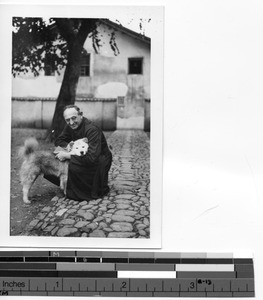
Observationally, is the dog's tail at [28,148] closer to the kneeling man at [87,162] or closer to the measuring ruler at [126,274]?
the kneeling man at [87,162]

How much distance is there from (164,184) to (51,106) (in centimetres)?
31

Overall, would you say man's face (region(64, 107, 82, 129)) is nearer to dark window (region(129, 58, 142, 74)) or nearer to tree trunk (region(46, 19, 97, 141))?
tree trunk (region(46, 19, 97, 141))

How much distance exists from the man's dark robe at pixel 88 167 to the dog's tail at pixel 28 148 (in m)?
0.05

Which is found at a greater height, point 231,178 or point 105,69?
point 105,69

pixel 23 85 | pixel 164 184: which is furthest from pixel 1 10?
pixel 164 184

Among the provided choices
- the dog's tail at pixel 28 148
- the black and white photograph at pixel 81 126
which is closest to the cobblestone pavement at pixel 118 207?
the black and white photograph at pixel 81 126

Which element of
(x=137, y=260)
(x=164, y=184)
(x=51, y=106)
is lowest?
(x=137, y=260)

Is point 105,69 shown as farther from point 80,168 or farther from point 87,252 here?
point 87,252

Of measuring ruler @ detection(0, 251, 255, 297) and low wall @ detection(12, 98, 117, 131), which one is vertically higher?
low wall @ detection(12, 98, 117, 131)

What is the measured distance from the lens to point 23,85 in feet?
3.06

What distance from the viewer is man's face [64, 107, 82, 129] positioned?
36.6 inches

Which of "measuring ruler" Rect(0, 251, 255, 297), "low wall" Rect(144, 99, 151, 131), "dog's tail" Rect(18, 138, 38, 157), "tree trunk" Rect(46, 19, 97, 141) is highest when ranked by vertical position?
"tree trunk" Rect(46, 19, 97, 141)

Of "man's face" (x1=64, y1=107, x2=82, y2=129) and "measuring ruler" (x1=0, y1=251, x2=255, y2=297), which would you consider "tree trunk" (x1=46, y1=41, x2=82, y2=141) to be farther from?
"measuring ruler" (x1=0, y1=251, x2=255, y2=297)

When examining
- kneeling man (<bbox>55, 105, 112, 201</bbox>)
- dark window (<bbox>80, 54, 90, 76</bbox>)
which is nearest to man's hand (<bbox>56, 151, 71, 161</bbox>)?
kneeling man (<bbox>55, 105, 112, 201</bbox>)
